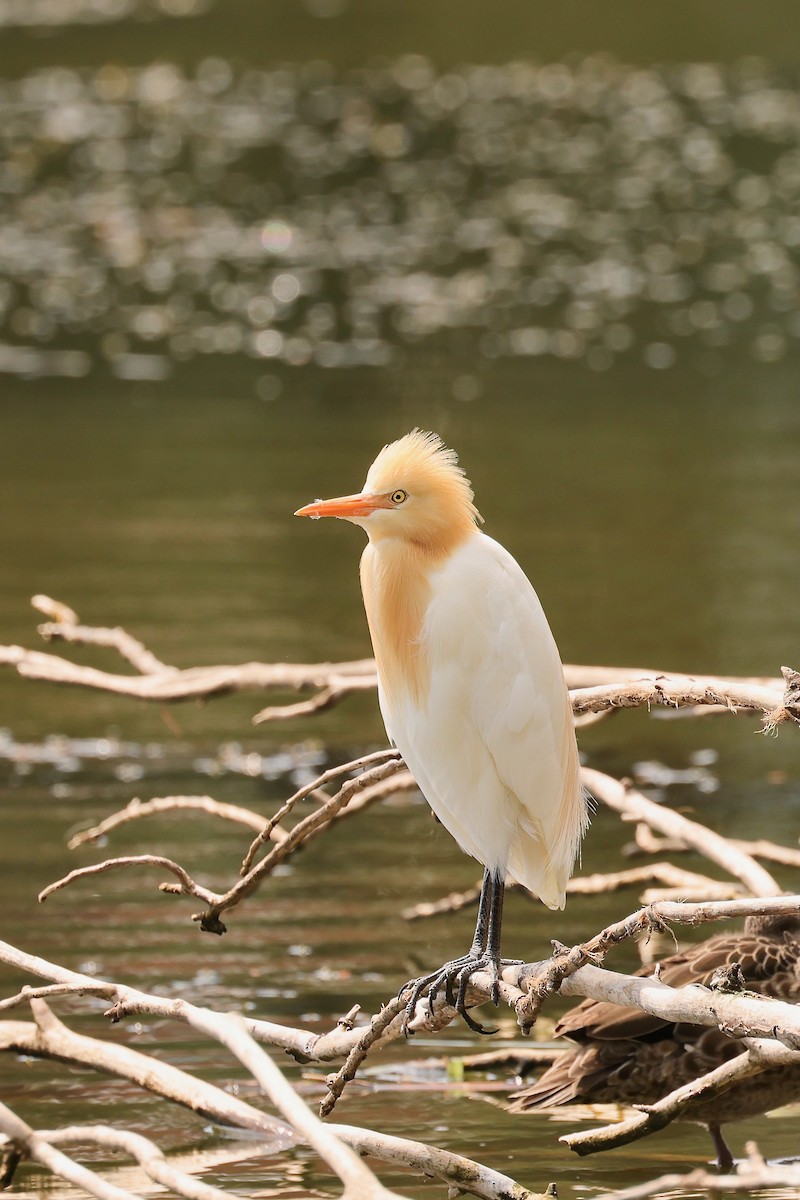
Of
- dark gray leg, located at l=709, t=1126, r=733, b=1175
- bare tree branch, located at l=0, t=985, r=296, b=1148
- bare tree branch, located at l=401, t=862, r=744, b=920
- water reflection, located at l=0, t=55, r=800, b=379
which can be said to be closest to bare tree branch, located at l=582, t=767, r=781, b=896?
bare tree branch, located at l=401, t=862, r=744, b=920

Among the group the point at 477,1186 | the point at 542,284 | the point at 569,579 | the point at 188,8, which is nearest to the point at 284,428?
the point at 569,579

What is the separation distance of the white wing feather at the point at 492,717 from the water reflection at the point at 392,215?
17.5m

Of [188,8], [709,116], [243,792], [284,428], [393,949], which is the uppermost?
[188,8]

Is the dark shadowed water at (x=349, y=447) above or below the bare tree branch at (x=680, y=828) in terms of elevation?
above

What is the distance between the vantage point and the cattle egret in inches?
197

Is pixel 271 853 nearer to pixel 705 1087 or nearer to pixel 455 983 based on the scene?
pixel 455 983

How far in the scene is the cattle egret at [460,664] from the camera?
16.4ft

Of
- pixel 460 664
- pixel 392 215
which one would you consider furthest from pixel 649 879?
pixel 392 215

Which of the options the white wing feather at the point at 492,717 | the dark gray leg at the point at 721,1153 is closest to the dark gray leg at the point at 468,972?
the white wing feather at the point at 492,717

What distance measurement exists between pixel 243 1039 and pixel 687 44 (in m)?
49.8

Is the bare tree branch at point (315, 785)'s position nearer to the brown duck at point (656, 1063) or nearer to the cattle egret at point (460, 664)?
the cattle egret at point (460, 664)

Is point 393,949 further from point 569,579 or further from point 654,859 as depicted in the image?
point 569,579

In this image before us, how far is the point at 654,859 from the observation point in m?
8.93

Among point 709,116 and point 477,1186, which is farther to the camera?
point 709,116
